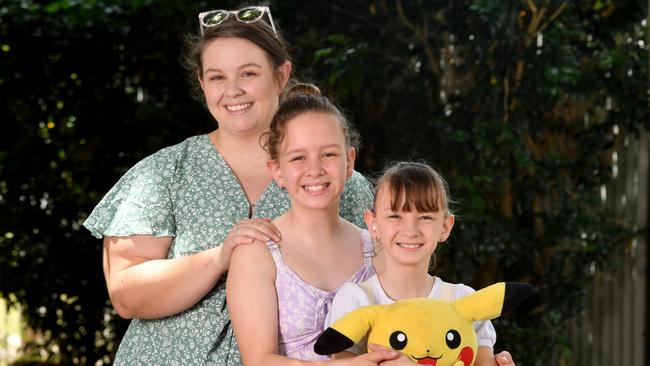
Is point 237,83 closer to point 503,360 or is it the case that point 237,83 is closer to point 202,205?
point 202,205

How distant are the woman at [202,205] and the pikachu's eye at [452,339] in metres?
0.56

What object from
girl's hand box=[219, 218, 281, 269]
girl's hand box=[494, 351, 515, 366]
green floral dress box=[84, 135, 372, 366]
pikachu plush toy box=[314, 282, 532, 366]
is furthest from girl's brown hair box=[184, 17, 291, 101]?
girl's hand box=[494, 351, 515, 366]

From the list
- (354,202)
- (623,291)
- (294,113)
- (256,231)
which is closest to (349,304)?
(256,231)

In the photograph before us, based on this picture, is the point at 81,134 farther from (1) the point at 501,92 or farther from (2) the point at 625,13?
(2) the point at 625,13

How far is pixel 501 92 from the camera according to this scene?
4570 mm

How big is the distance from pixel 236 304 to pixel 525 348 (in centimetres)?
259

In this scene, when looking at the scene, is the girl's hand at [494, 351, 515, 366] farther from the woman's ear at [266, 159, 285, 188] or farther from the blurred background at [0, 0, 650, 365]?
the blurred background at [0, 0, 650, 365]

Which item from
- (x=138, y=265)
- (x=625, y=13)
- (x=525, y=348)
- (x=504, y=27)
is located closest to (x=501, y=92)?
(x=504, y=27)

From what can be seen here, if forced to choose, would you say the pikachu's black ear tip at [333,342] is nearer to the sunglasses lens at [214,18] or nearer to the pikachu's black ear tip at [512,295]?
the pikachu's black ear tip at [512,295]

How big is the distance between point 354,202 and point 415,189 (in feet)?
1.74

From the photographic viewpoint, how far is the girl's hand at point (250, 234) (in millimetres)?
2320

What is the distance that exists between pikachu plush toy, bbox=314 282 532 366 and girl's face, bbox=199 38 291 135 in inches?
26.7

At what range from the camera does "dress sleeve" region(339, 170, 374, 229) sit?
2.73 meters

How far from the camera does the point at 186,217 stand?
2.63 meters
